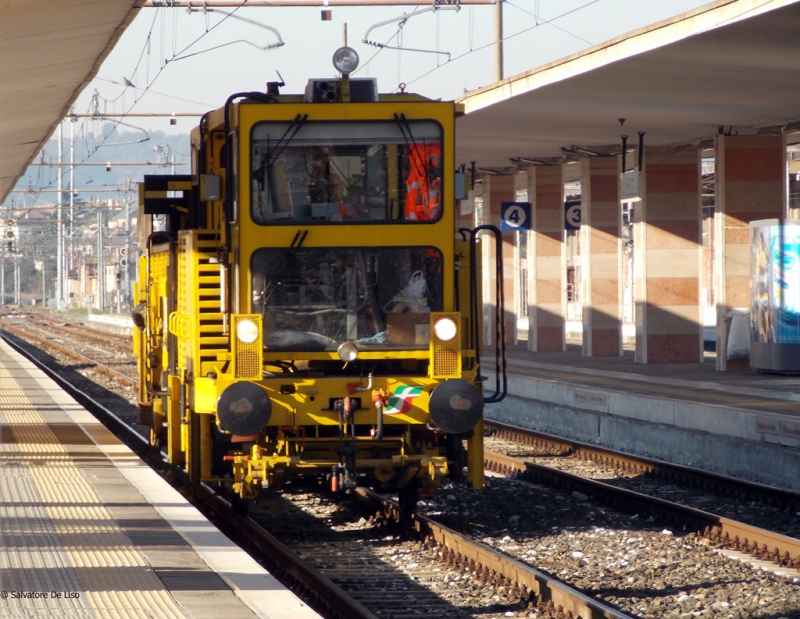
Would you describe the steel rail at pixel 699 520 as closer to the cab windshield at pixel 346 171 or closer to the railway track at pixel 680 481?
the railway track at pixel 680 481

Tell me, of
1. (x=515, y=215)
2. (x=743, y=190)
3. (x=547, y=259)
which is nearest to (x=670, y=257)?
(x=743, y=190)

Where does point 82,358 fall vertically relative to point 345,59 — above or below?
below

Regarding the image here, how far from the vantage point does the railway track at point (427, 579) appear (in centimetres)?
718

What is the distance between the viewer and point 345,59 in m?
9.08

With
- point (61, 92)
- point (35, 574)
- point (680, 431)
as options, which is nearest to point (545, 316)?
point (680, 431)

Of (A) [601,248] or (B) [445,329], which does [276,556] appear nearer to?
(B) [445,329]

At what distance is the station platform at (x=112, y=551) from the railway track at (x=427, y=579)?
0.65 m

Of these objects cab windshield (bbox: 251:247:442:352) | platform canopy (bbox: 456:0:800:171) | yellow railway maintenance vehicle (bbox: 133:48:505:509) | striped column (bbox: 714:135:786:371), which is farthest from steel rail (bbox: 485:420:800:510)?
striped column (bbox: 714:135:786:371)

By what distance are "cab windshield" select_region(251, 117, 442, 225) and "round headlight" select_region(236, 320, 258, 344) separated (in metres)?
0.89

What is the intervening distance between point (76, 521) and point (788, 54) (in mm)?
10526

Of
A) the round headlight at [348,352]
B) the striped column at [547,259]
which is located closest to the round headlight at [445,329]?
the round headlight at [348,352]

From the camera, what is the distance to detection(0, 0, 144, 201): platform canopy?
31.6 ft

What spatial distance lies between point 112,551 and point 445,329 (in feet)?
9.82

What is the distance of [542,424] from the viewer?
62.0 feet
